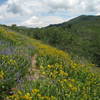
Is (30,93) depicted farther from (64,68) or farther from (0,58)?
(64,68)

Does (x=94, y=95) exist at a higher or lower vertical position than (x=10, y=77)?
lower

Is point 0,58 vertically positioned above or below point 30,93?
above

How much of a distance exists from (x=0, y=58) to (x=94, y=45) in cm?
11078

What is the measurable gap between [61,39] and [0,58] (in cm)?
6639

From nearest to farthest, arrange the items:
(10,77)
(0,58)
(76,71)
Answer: (10,77) < (0,58) < (76,71)

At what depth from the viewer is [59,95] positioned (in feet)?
18.1

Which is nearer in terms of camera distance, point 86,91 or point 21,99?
point 21,99

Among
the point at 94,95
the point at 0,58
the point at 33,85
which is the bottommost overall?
the point at 94,95

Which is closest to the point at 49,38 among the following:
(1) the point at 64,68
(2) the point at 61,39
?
(2) the point at 61,39

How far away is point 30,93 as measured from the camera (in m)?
5.11

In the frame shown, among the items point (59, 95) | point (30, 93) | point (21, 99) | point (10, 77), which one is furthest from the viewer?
point (10, 77)

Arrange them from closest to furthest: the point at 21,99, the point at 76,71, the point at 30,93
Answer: the point at 21,99 → the point at 30,93 → the point at 76,71

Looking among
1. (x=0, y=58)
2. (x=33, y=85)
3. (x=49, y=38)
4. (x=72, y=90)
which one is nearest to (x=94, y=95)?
(x=72, y=90)

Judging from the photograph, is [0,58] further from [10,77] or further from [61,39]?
[61,39]
